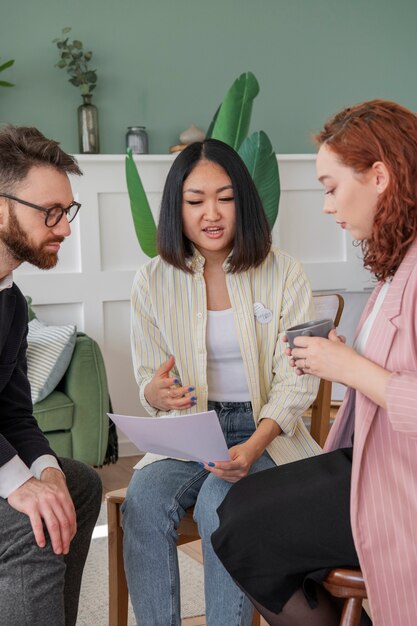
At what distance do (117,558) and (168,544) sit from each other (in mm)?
272

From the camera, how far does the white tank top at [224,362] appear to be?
194 centimetres

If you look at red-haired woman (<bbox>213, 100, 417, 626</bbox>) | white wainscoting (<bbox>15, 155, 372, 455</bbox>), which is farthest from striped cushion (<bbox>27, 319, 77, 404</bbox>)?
red-haired woman (<bbox>213, 100, 417, 626</bbox>)

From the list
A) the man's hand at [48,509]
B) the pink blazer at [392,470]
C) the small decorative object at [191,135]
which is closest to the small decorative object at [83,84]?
the small decorative object at [191,135]

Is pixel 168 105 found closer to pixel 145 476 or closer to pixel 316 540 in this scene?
pixel 145 476

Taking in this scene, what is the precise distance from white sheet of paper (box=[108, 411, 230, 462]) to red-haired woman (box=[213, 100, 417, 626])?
138 millimetres

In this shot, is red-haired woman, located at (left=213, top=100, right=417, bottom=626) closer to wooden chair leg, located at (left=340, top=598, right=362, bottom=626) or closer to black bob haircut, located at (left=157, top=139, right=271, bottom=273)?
wooden chair leg, located at (left=340, top=598, right=362, bottom=626)

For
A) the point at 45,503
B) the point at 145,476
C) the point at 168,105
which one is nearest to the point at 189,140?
the point at 168,105

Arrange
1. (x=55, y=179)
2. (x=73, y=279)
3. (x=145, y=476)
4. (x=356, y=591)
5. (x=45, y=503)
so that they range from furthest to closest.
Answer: (x=73, y=279) → (x=145, y=476) → (x=55, y=179) → (x=45, y=503) → (x=356, y=591)

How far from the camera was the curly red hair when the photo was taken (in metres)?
1.33

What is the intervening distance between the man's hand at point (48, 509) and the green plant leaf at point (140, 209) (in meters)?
2.26

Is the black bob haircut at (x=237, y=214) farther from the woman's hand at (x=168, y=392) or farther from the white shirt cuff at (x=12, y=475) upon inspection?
the white shirt cuff at (x=12, y=475)

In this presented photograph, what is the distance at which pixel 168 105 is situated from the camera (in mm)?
4344

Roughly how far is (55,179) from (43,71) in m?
2.71

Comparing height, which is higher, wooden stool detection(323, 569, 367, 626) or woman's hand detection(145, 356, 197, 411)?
woman's hand detection(145, 356, 197, 411)
